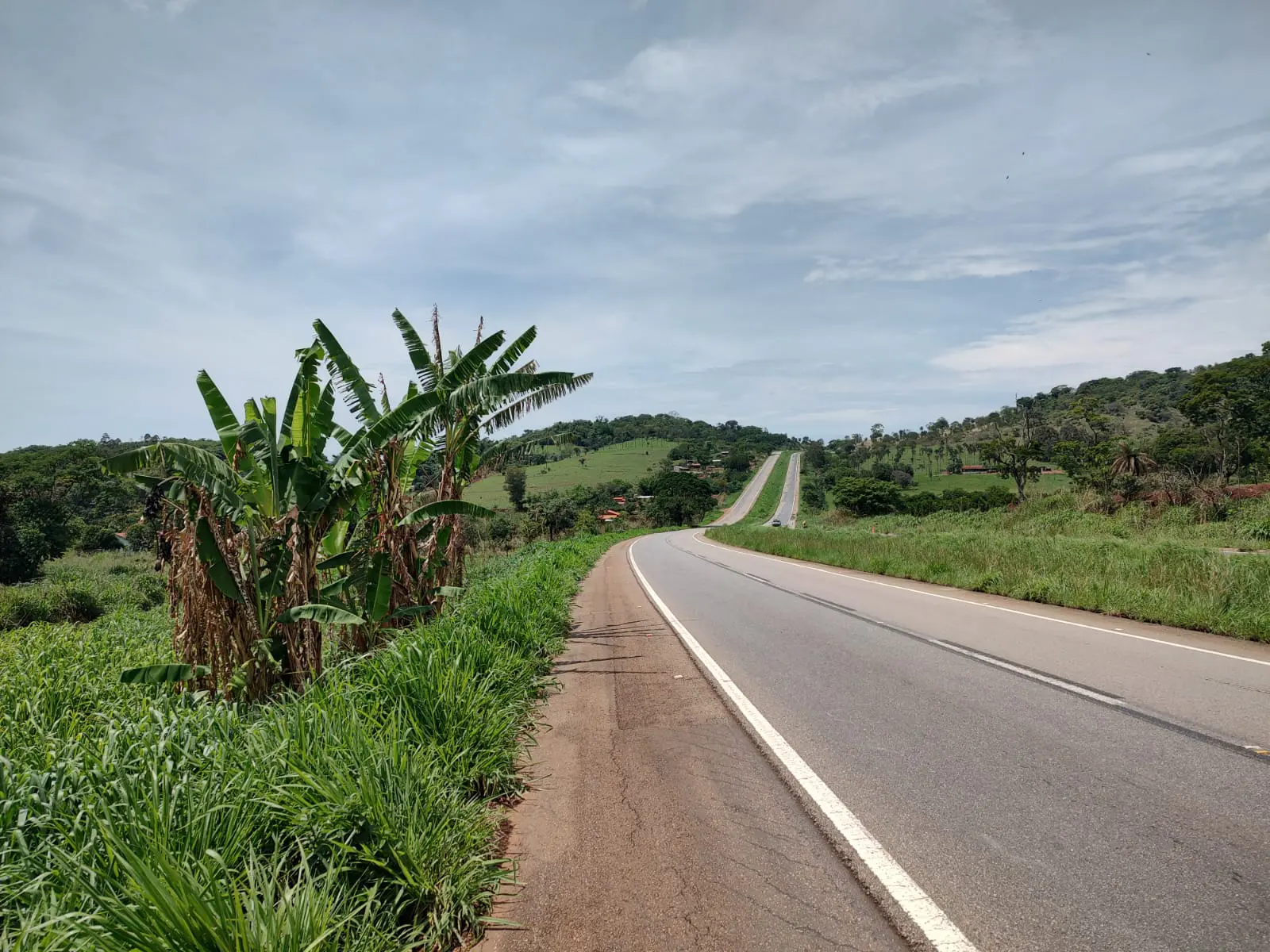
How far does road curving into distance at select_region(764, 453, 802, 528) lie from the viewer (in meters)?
84.7

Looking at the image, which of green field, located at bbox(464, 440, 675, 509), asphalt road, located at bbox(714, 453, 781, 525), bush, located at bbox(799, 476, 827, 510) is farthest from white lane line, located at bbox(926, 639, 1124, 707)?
bush, located at bbox(799, 476, 827, 510)

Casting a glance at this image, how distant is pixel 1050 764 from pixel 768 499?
105 meters

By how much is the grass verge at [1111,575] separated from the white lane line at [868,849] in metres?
6.84

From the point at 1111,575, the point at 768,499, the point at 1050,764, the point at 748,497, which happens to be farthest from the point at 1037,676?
the point at 748,497

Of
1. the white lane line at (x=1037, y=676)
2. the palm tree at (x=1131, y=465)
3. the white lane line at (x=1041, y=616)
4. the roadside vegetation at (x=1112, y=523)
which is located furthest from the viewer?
the palm tree at (x=1131, y=465)

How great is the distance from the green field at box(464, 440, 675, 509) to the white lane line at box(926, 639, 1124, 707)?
2824 inches

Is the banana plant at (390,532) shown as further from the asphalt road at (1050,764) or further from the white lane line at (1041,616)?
the white lane line at (1041,616)

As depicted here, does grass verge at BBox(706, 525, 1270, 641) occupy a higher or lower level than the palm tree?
lower

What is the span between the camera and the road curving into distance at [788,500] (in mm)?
84706

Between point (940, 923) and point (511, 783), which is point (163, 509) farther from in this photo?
point (940, 923)

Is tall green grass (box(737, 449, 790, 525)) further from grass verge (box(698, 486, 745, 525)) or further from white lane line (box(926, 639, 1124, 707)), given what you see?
white lane line (box(926, 639, 1124, 707))

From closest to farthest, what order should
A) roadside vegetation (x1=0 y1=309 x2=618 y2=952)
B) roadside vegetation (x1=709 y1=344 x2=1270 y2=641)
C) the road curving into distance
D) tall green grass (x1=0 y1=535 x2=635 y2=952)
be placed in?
tall green grass (x1=0 y1=535 x2=635 y2=952) → roadside vegetation (x1=0 y1=309 x2=618 y2=952) → roadside vegetation (x1=709 y1=344 x2=1270 y2=641) → the road curving into distance

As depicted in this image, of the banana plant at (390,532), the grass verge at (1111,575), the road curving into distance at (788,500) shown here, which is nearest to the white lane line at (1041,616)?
the grass verge at (1111,575)

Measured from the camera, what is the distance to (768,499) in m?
107
